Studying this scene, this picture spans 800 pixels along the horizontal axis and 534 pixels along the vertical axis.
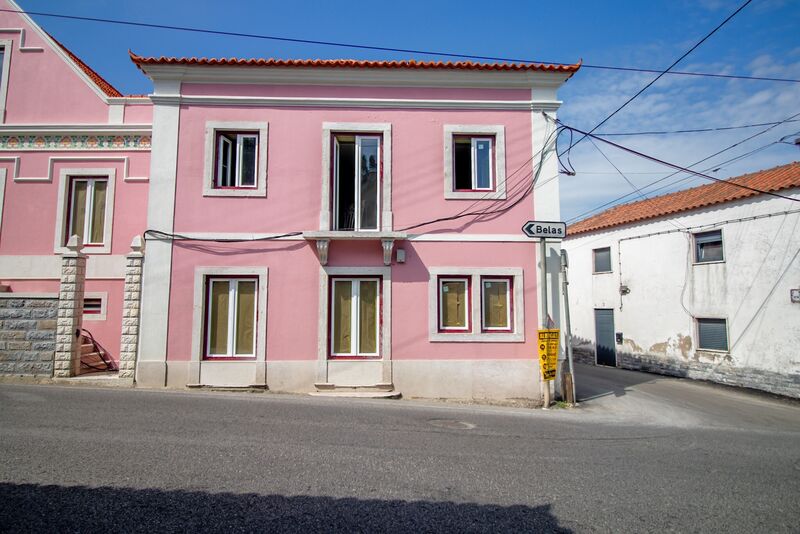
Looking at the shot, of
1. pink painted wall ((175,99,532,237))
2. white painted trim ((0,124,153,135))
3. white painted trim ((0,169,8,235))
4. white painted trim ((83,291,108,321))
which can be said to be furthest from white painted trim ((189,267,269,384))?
white painted trim ((0,169,8,235))

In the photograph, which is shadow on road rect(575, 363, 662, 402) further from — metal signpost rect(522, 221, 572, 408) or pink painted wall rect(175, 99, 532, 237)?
pink painted wall rect(175, 99, 532, 237)

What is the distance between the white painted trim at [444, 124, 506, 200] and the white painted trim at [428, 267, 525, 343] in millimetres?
1620

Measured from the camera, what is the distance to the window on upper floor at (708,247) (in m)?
14.2

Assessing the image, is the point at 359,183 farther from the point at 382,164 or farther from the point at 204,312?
the point at 204,312

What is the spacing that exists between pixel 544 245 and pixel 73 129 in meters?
11.7

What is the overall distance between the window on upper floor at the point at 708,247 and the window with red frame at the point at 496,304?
7.89 meters

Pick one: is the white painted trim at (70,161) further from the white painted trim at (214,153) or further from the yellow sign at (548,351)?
the yellow sign at (548,351)

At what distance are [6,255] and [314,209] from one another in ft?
26.1

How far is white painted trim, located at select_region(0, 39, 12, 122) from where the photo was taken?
12102mm

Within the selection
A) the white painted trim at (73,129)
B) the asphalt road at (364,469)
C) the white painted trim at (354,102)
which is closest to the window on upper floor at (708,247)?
the asphalt road at (364,469)

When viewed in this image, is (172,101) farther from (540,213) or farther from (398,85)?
(540,213)

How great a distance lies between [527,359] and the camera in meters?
10.3

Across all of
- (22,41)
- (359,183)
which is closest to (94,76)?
(22,41)

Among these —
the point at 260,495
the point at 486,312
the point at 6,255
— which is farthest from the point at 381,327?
the point at 6,255
